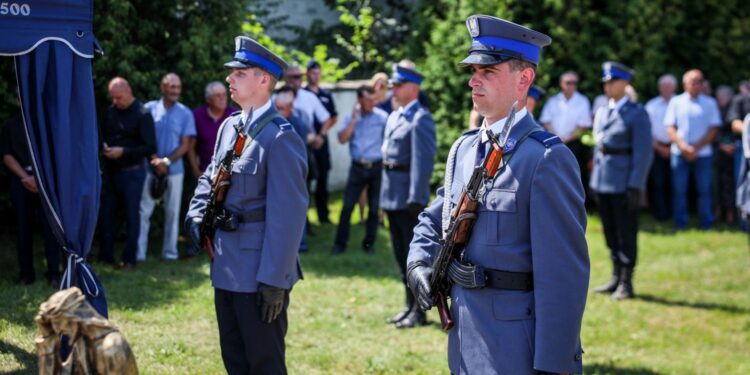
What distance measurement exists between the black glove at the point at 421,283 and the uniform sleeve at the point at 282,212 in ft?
3.44

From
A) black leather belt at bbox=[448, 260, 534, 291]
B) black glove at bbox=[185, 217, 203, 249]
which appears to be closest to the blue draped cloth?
black glove at bbox=[185, 217, 203, 249]

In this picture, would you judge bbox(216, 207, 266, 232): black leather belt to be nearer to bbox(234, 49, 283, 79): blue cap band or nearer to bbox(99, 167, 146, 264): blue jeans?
bbox(234, 49, 283, 79): blue cap band

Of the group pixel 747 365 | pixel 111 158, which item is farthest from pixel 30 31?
pixel 747 365

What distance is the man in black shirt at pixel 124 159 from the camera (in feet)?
31.4

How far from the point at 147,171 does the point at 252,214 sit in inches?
205

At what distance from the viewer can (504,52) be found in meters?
4.06

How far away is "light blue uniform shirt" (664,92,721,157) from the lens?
14.3 m

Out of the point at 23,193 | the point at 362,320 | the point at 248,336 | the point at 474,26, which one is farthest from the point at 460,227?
the point at 23,193

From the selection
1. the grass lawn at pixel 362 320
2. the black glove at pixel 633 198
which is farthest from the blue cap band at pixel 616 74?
the grass lawn at pixel 362 320

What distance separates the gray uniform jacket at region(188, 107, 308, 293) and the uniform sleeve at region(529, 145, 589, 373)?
5.42ft

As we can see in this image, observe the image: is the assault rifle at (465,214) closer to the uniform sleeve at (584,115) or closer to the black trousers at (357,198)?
the black trousers at (357,198)

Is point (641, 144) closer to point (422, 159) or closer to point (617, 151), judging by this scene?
point (617, 151)

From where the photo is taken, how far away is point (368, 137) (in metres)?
11.9

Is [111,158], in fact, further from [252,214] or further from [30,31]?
[252,214]
